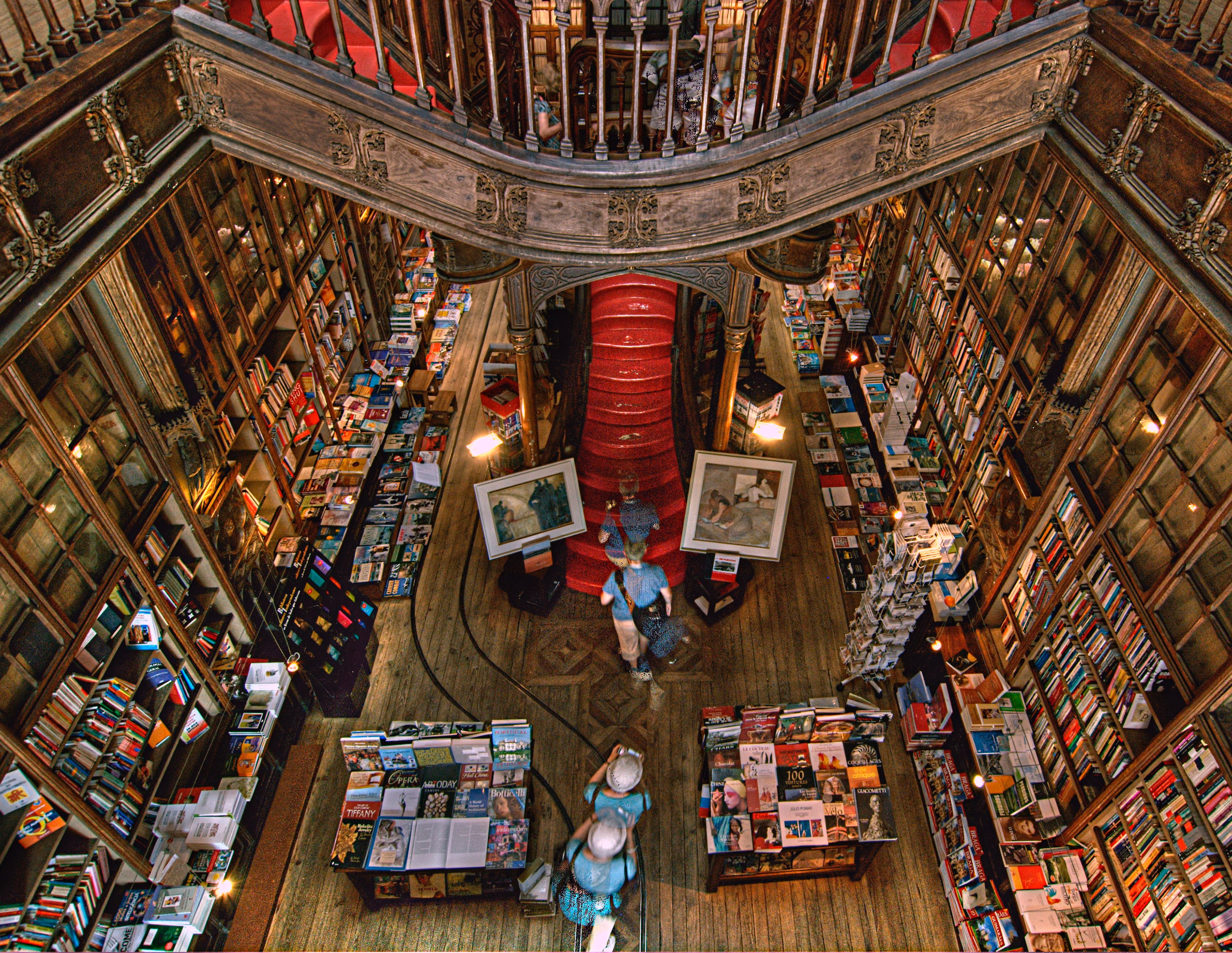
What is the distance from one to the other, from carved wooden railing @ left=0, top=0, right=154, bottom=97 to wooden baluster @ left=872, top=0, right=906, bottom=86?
4.58 meters

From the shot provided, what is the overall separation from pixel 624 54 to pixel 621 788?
6347 millimetres

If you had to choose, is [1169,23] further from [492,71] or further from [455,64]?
[455,64]

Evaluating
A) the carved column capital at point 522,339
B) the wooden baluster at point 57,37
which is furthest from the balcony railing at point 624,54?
the carved column capital at point 522,339

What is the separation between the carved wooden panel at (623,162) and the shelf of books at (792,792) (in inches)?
149

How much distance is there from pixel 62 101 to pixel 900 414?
25.6 feet

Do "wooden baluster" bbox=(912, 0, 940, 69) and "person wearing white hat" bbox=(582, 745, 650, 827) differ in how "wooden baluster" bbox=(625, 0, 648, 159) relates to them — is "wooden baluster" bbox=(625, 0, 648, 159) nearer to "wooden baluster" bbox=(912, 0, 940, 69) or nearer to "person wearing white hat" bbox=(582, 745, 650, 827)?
"wooden baluster" bbox=(912, 0, 940, 69)

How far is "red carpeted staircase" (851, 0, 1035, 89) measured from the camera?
19.2 ft

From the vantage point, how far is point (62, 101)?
13.8 ft

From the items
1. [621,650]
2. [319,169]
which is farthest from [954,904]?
[319,169]

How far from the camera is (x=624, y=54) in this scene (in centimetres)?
755

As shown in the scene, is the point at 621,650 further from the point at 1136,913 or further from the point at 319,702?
the point at 1136,913

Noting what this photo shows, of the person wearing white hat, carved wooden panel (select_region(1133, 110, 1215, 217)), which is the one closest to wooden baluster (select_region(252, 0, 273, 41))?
carved wooden panel (select_region(1133, 110, 1215, 217))

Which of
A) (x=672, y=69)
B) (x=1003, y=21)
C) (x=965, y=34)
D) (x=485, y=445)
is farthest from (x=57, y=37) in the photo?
(x=1003, y=21)

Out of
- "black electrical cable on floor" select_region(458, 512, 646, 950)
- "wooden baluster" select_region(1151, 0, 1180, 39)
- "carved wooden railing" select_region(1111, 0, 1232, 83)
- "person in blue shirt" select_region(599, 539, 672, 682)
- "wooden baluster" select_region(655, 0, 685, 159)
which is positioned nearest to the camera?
"carved wooden railing" select_region(1111, 0, 1232, 83)
